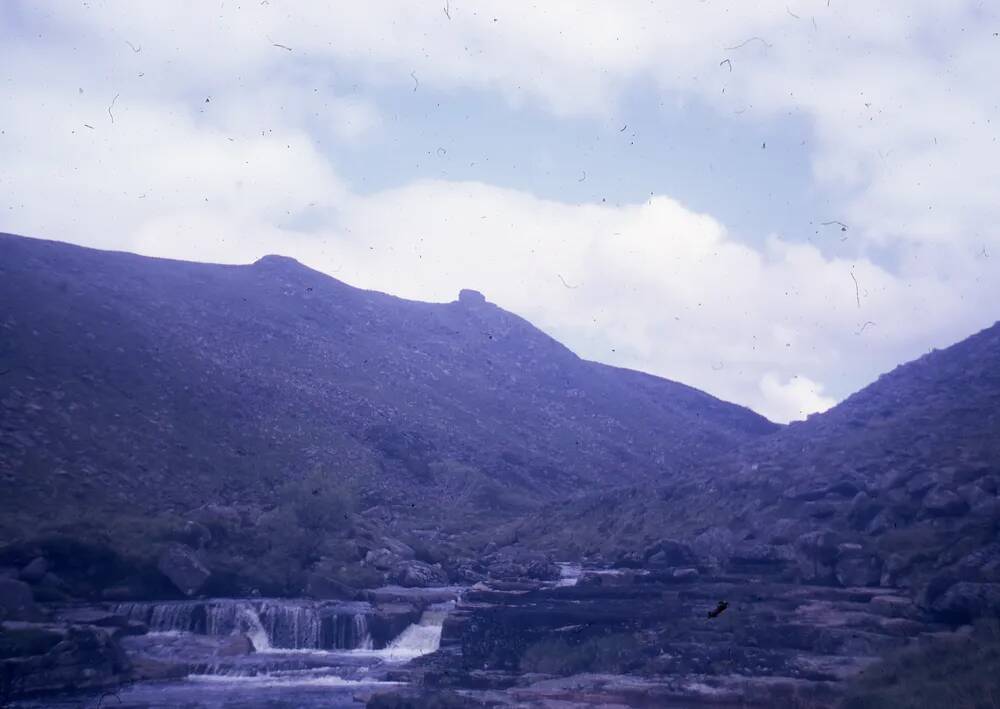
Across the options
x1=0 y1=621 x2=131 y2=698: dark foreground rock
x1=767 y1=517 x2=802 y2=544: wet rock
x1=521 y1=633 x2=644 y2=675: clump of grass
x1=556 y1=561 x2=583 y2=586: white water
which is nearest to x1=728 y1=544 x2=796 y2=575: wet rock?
x1=767 y1=517 x2=802 y2=544: wet rock

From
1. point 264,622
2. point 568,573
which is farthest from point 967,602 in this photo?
point 264,622

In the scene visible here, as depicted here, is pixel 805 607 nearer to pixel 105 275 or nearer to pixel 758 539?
pixel 758 539

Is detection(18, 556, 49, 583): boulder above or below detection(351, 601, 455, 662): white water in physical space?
above

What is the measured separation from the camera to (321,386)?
2936 inches

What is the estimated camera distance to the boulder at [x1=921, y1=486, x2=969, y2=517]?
2998 centimetres

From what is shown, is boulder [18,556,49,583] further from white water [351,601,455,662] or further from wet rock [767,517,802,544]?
wet rock [767,517,802,544]

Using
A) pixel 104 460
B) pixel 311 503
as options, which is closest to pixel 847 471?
pixel 311 503

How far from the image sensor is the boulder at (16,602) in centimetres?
2658

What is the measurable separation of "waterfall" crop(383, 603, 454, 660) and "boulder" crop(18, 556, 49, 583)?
485 inches

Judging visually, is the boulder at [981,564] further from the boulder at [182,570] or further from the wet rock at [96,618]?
the boulder at [182,570]

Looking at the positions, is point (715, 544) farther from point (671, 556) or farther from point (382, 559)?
point (382, 559)

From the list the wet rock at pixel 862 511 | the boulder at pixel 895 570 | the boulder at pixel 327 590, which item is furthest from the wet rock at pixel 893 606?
the boulder at pixel 327 590

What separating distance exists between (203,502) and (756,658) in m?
31.6

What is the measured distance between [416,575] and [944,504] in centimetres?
2169
